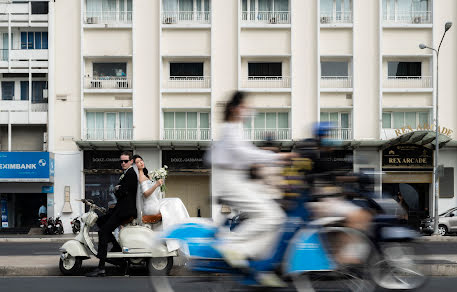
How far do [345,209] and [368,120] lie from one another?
30.2 meters

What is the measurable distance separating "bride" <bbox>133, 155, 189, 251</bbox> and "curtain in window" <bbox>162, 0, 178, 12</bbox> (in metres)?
27.2

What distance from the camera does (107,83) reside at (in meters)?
36.3

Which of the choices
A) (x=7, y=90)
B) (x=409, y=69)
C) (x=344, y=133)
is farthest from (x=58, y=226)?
(x=409, y=69)

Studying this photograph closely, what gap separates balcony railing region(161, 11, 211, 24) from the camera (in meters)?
36.2

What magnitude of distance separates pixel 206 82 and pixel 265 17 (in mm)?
5034

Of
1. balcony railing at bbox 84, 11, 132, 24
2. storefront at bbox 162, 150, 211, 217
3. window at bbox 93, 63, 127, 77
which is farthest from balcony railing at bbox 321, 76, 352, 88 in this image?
balcony railing at bbox 84, 11, 132, 24

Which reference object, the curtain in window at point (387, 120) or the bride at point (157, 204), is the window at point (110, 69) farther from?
the bride at point (157, 204)

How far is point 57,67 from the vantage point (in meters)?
35.9

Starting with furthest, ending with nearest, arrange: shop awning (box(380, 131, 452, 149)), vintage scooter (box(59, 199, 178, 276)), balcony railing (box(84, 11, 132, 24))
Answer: balcony railing (box(84, 11, 132, 24)) < shop awning (box(380, 131, 452, 149)) < vintage scooter (box(59, 199, 178, 276))

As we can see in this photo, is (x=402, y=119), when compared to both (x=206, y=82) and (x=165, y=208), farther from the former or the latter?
(x=165, y=208)

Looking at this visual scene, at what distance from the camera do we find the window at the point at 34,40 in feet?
119

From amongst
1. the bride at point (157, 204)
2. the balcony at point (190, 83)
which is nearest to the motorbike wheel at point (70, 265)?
the bride at point (157, 204)

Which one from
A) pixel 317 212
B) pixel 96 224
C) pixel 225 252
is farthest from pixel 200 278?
pixel 96 224

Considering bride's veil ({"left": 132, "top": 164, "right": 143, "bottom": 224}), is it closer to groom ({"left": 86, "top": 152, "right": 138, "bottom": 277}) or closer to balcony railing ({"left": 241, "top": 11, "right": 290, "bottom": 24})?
groom ({"left": 86, "top": 152, "right": 138, "bottom": 277})
